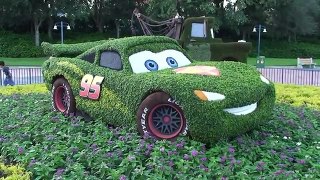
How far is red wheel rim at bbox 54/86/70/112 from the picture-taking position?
746 centimetres

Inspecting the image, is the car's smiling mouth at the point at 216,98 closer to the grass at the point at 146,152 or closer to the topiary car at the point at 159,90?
the topiary car at the point at 159,90

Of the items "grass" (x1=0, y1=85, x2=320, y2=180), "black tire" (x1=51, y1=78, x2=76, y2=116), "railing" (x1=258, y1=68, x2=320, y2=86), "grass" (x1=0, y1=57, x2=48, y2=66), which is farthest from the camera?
"grass" (x1=0, y1=57, x2=48, y2=66)

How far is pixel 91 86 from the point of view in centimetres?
679

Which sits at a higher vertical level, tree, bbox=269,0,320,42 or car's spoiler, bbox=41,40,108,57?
tree, bbox=269,0,320,42

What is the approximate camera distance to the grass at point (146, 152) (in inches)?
188

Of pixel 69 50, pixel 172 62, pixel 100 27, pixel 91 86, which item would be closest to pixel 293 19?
pixel 100 27

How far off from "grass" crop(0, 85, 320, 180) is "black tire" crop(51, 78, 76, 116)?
223 mm

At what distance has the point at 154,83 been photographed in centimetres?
583

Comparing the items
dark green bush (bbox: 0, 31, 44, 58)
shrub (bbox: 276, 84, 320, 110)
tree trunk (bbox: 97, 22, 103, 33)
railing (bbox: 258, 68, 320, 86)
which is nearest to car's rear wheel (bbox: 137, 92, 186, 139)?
shrub (bbox: 276, 84, 320, 110)

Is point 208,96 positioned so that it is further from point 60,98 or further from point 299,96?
point 299,96

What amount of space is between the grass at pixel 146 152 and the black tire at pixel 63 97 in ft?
0.73

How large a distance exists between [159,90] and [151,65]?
3.13 ft

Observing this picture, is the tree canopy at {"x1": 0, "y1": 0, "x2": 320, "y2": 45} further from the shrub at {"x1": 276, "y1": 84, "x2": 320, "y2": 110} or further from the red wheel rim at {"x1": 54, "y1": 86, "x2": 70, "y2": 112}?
the red wheel rim at {"x1": 54, "y1": 86, "x2": 70, "y2": 112}

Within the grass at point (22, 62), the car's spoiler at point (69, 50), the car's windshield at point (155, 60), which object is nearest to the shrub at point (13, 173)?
the car's windshield at point (155, 60)
